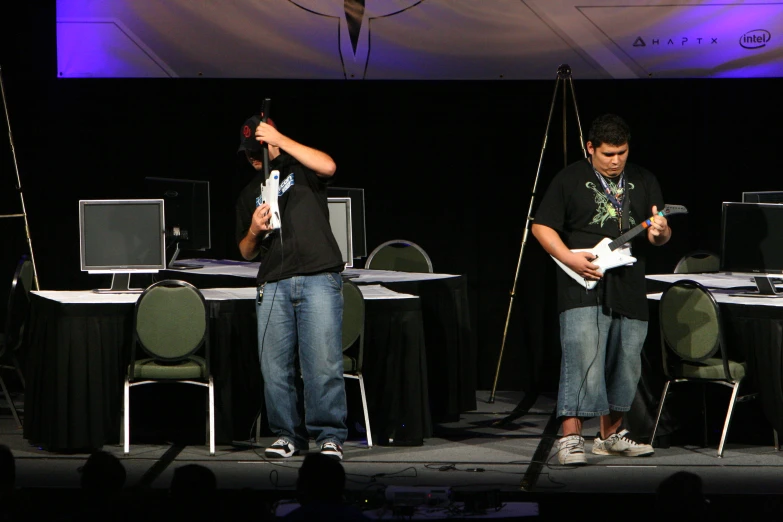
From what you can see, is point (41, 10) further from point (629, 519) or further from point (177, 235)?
point (629, 519)

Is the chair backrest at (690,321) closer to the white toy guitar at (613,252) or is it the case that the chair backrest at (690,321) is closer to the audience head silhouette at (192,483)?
the white toy guitar at (613,252)

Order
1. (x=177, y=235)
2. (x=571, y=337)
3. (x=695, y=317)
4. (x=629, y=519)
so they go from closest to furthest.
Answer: (x=629, y=519) → (x=571, y=337) → (x=695, y=317) → (x=177, y=235)

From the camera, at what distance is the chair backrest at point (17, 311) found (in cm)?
600

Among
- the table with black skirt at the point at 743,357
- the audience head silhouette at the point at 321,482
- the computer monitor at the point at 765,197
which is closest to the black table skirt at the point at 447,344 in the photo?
the table with black skirt at the point at 743,357

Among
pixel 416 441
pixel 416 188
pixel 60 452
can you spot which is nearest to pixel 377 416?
pixel 416 441

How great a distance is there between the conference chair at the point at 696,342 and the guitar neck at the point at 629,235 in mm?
591

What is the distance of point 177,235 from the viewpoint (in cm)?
690

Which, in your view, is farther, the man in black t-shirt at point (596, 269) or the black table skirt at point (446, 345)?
the black table skirt at point (446, 345)

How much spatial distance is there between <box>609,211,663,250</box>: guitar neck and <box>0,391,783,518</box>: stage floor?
96 centimetres

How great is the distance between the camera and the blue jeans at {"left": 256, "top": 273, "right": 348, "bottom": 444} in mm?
4906

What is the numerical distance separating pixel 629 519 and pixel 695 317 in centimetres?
181

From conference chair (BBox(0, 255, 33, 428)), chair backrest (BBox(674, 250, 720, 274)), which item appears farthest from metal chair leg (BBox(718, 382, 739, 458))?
conference chair (BBox(0, 255, 33, 428))

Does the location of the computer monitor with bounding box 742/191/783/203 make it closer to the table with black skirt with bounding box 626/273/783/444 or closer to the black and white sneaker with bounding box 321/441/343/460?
the table with black skirt with bounding box 626/273/783/444

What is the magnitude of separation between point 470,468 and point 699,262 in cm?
312
